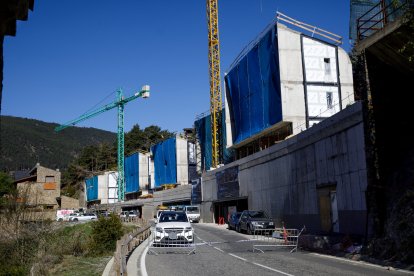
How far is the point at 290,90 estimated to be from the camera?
4484 centimetres

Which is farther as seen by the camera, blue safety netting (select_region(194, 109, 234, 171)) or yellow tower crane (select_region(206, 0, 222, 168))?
yellow tower crane (select_region(206, 0, 222, 168))

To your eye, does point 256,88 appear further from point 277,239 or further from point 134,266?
point 134,266

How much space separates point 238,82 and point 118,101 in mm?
84441

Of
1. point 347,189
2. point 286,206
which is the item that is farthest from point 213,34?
point 347,189

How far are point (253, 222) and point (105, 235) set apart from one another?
470 inches

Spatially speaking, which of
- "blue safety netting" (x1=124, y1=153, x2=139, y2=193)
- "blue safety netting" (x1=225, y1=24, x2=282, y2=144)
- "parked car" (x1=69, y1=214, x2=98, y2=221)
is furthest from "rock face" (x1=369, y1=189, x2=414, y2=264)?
"blue safety netting" (x1=124, y1=153, x2=139, y2=193)

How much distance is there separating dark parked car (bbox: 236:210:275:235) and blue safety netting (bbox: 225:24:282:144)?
14.4m

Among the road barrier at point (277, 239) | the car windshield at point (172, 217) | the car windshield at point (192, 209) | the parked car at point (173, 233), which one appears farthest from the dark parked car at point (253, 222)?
the car windshield at point (192, 209)

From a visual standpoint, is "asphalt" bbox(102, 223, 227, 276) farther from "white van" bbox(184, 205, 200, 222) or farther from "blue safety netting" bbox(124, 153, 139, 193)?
"blue safety netting" bbox(124, 153, 139, 193)

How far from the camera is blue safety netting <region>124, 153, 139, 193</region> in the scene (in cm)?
10794

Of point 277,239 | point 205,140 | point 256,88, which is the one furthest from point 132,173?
point 277,239

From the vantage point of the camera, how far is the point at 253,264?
15.0 metres

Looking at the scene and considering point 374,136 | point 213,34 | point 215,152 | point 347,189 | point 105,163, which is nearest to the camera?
point 374,136

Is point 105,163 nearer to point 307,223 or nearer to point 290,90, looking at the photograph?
point 290,90
